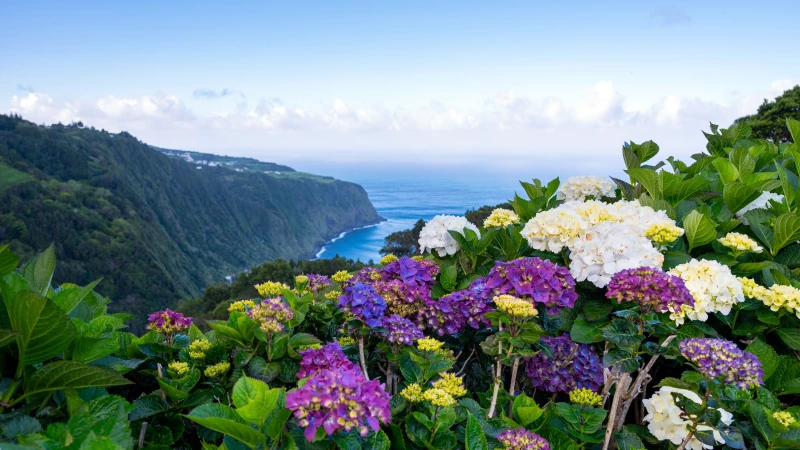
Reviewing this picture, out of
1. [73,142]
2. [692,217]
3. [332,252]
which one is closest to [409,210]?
[332,252]

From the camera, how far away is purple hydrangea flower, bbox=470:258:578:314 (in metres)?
2.36

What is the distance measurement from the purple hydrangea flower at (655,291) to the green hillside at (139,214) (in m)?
57.6

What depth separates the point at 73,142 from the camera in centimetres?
13212

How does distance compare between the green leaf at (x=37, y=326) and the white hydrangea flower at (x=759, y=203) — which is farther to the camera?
the white hydrangea flower at (x=759, y=203)

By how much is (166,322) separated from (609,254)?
2271 millimetres

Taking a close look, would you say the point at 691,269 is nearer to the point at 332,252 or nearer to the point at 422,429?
the point at 422,429

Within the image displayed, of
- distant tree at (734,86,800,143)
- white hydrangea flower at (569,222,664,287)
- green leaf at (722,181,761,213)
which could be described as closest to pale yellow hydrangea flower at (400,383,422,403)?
white hydrangea flower at (569,222,664,287)

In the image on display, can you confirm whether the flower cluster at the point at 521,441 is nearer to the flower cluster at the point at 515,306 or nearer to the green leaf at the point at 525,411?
the green leaf at the point at 525,411

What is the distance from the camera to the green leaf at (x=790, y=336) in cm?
246

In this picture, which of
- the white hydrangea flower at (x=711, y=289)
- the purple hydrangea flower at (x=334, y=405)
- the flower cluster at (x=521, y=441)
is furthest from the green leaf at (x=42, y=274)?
the white hydrangea flower at (x=711, y=289)

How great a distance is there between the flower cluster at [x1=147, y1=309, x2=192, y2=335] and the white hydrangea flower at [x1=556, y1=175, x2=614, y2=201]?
324 cm

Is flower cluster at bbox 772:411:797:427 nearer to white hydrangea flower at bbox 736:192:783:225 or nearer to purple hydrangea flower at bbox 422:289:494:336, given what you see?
purple hydrangea flower at bbox 422:289:494:336

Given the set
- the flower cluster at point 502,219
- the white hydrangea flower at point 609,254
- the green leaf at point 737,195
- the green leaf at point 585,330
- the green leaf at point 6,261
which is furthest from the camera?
the flower cluster at point 502,219

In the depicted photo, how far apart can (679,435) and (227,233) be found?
163m
